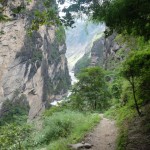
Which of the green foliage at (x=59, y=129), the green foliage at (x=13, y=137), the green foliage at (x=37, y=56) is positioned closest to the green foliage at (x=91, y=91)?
the green foliage at (x=59, y=129)

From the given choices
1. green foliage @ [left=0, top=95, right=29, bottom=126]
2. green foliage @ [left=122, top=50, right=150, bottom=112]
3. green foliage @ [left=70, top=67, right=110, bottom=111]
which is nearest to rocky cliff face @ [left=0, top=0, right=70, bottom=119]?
green foliage @ [left=0, top=95, right=29, bottom=126]

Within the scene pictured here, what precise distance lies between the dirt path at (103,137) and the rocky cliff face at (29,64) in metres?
30.0

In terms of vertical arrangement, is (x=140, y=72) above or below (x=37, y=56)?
above

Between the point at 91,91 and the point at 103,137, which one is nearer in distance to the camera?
the point at 103,137

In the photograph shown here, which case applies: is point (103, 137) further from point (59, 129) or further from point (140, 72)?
point (140, 72)

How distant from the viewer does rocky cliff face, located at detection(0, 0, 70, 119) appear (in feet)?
159

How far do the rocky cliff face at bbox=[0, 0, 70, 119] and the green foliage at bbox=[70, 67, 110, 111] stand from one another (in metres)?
18.4

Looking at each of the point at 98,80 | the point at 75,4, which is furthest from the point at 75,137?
the point at 98,80

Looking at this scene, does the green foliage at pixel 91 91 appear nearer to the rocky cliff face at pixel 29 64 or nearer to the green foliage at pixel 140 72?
the green foliage at pixel 140 72

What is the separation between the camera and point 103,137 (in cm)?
1100

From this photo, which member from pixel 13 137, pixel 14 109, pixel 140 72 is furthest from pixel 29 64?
pixel 140 72

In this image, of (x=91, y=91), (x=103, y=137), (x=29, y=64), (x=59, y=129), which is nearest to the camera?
(x=103, y=137)

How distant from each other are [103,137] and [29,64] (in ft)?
141

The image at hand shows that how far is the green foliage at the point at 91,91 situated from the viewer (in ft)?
81.8
